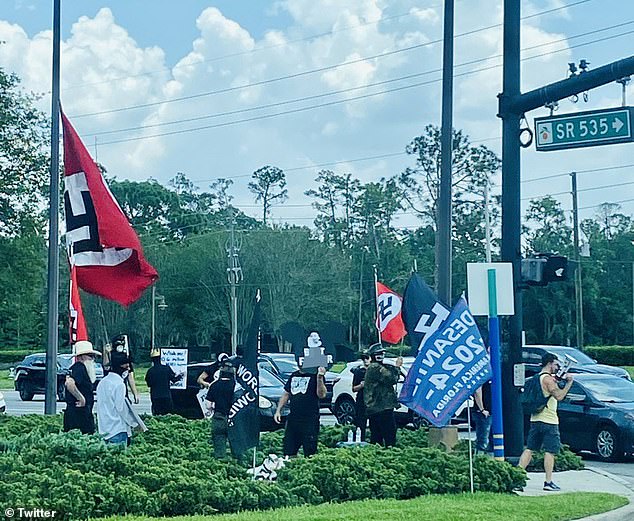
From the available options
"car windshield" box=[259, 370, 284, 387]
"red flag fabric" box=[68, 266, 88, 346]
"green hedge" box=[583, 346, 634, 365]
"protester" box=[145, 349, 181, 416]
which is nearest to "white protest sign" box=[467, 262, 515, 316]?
"red flag fabric" box=[68, 266, 88, 346]

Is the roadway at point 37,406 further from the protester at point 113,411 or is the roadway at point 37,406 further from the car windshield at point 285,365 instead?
the protester at point 113,411

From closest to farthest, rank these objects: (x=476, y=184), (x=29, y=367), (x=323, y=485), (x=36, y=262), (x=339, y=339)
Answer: (x=323, y=485) → (x=339, y=339) → (x=36, y=262) → (x=29, y=367) → (x=476, y=184)

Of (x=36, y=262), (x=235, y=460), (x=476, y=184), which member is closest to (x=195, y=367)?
(x=36, y=262)

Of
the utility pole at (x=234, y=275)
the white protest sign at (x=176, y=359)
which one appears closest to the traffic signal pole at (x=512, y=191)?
the white protest sign at (x=176, y=359)

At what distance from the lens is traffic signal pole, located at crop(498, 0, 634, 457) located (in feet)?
50.6

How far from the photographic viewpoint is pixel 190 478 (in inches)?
415

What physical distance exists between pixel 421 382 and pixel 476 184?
2489 inches

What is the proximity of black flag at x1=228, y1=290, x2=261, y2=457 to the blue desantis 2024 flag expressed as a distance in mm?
1887

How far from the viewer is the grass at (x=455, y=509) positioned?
9.84m

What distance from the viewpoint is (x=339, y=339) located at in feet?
46.1

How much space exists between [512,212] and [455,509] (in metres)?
6.17

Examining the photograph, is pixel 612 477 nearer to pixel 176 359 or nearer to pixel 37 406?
pixel 176 359

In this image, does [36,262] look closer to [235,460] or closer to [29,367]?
[29,367]

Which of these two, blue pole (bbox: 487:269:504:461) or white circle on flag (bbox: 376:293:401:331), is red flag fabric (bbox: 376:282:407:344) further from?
blue pole (bbox: 487:269:504:461)
